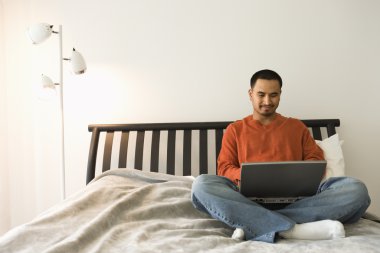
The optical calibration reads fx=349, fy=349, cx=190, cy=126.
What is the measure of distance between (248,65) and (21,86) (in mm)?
1263

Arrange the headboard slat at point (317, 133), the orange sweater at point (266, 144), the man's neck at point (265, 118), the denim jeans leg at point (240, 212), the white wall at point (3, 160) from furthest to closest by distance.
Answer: the white wall at point (3, 160), the headboard slat at point (317, 133), the man's neck at point (265, 118), the orange sweater at point (266, 144), the denim jeans leg at point (240, 212)

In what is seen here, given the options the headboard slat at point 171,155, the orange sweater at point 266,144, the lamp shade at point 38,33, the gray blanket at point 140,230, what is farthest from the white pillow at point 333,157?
the lamp shade at point 38,33

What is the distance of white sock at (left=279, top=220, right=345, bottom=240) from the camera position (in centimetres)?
92

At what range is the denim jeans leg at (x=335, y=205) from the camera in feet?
3.31

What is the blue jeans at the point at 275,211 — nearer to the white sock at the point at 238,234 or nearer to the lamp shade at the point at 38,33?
the white sock at the point at 238,234

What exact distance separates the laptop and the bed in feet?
0.49

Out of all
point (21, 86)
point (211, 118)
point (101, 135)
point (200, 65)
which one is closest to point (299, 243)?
point (211, 118)

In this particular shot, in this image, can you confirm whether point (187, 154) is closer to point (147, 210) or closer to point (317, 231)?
point (147, 210)

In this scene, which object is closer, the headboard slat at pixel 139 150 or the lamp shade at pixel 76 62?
the lamp shade at pixel 76 62

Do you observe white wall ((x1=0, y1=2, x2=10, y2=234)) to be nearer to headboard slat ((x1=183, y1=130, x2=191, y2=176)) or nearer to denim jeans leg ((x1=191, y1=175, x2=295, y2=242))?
headboard slat ((x1=183, y1=130, x2=191, y2=176))

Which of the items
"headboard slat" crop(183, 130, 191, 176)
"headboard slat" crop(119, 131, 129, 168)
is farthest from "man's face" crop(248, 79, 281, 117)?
"headboard slat" crop(119, 131, 129, 168)

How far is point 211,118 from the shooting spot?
1866 mm

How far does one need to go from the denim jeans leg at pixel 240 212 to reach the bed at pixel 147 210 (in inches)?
1.7

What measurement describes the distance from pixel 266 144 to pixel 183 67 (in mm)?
696
